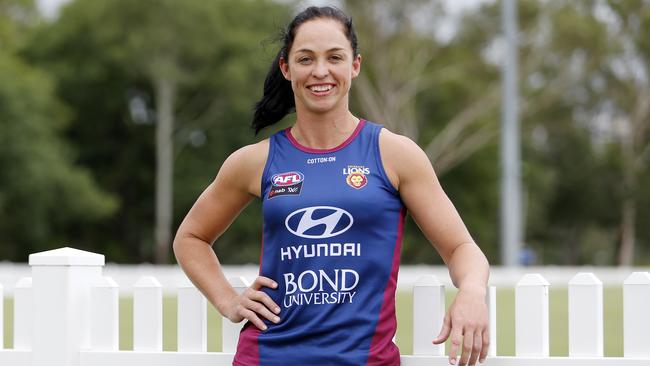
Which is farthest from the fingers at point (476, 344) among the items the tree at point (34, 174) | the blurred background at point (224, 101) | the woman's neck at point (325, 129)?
the tree at point (34, 174)

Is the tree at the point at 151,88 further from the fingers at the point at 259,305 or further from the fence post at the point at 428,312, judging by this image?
the fingers at the point at 259,305

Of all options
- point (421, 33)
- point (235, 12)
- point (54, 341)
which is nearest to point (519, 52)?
point (421, 33)

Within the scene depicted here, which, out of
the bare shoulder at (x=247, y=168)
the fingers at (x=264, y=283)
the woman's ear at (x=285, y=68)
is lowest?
the fingers at (x=264, y=283)

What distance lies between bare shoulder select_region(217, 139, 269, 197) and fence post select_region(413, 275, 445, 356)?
659mm

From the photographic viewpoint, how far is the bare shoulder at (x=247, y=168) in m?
3.55

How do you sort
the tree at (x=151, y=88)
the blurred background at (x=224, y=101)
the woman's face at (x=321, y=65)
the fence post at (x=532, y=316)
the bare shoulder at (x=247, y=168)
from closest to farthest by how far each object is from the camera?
the woman's face at (x=321, y=65), the bare shoulder at (x=247, y=168), the fence post at (x=532, y=316), the blurred background at (x=224, y=101), the tree at (x=151, y=88)

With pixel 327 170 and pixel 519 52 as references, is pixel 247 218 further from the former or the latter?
pixel 327 170

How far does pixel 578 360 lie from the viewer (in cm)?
378

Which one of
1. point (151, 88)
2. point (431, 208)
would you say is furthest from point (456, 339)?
point (151, 88)

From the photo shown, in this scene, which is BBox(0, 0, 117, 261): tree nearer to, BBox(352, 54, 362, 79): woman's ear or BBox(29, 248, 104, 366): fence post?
BBox(29, 248, 104, 366): fence post

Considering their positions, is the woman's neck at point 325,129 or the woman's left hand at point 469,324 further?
the woman's neck at point 325,129

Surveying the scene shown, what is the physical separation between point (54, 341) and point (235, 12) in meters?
37.9

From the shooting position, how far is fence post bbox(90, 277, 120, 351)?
4.40 m

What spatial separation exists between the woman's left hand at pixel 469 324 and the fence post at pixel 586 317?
0.70m
